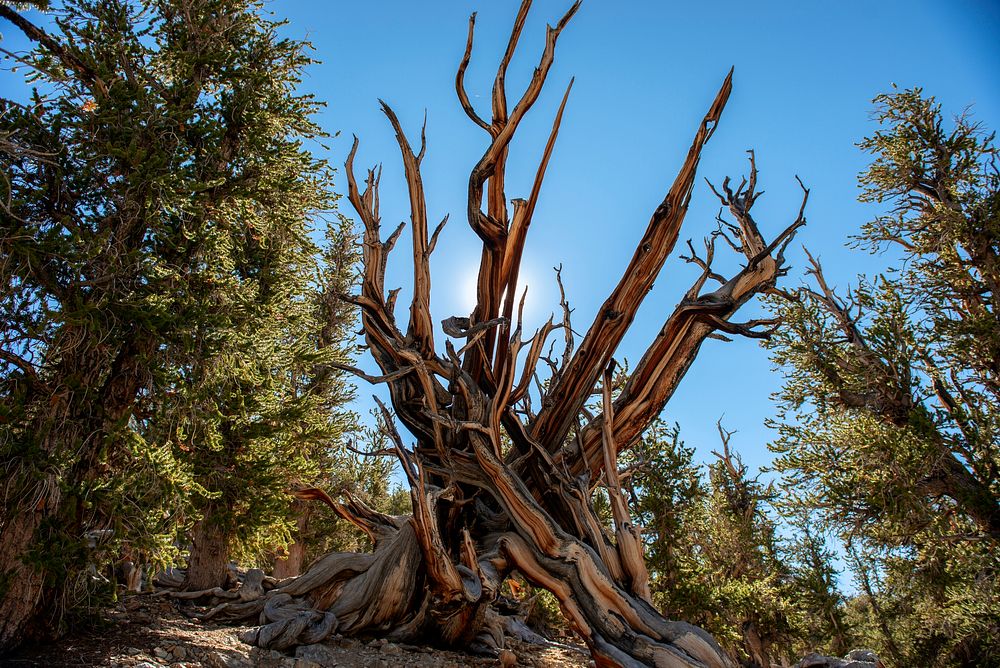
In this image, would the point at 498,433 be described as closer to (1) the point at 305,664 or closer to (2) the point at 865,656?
(1) the point at 305,664

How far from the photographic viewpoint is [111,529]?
470cm

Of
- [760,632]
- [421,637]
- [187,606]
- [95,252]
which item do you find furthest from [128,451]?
[760,632]

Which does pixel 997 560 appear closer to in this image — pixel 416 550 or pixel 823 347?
pixel 823 347

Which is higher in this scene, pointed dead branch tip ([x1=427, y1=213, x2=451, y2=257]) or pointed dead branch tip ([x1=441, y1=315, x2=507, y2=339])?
pointed dead branch tip ([x1=427, y1=213, x2=451, y2=257])

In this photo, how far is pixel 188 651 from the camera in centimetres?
400

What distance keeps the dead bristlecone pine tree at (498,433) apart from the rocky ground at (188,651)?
0.85 feet

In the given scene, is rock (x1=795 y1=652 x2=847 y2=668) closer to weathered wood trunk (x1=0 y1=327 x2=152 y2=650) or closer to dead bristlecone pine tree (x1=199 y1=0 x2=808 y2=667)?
dead bristlecone pine tree (x1=199 y1=0 x2=808 y2=667)

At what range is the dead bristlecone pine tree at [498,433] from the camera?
5.14 meters

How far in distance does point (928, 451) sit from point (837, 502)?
1.58 metres

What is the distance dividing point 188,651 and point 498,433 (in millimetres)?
2969

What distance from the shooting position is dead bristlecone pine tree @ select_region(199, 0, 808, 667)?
5145mm

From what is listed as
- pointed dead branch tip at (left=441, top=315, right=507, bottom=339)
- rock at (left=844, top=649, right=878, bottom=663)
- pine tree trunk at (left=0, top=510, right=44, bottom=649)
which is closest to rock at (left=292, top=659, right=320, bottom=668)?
pine tree trunk at (left=0, top=510, right=44, bottom=649)

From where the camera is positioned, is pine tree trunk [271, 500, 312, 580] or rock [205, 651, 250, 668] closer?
rock [205, 651, 250, 668]

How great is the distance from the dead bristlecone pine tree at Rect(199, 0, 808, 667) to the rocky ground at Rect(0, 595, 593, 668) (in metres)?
0.26
